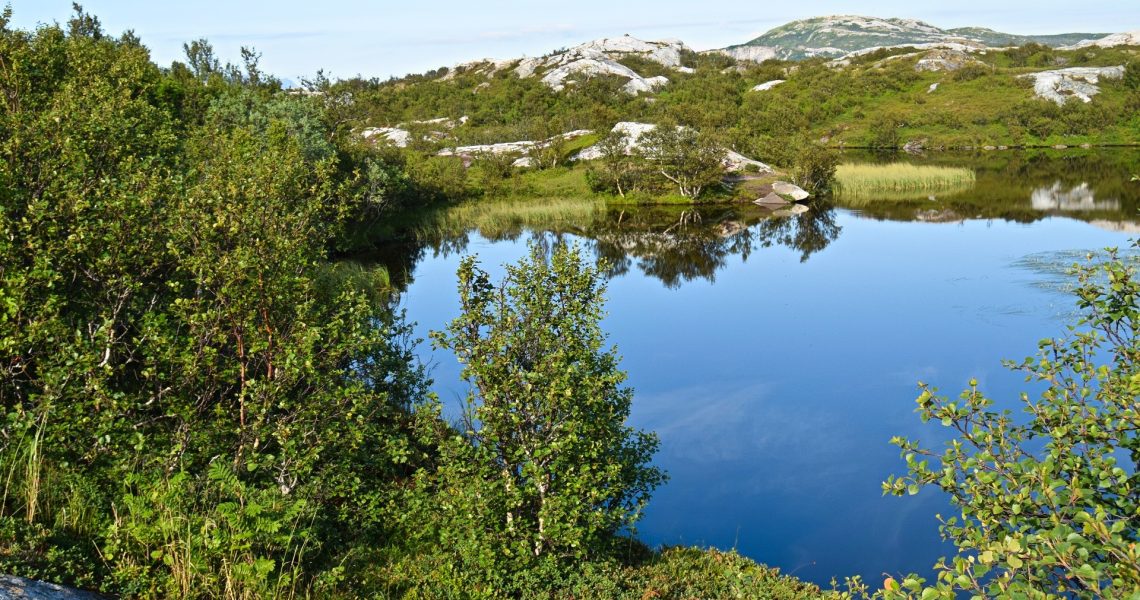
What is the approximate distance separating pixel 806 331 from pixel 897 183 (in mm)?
54383

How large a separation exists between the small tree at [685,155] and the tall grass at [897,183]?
47.0 feet

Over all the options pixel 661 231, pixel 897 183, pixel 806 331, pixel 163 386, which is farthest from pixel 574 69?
pixel 163 386

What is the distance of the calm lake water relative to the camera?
19.4 metres

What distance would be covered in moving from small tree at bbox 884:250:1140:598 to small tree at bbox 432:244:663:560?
601 cm

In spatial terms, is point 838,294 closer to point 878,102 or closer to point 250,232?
point 250,232

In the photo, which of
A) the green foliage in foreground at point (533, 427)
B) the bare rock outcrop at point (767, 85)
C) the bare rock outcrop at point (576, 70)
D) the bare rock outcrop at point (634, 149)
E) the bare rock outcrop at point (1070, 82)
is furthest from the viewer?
the bare rock outcrop at point (767, 85)

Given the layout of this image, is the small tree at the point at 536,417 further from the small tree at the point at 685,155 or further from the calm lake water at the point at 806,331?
the small tree at the point at 685,155

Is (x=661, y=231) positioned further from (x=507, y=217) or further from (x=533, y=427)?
(x=533, y=427)

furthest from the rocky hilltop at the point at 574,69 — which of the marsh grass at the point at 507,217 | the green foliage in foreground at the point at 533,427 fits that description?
the green foliage in foreground at the point at 533,427

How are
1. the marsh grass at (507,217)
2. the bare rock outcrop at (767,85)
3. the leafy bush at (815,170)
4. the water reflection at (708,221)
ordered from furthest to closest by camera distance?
the bare rock outcrop at (767,85) < the leafy bush at (815,170) < the marsh grass at (507,217) < the water reflection at (708,221)

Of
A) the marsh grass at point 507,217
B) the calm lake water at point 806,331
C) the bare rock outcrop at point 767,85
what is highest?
→ the bare rock outcrop at point 767,85

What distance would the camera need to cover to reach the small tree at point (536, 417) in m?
12.6

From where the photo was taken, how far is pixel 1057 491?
662 cm

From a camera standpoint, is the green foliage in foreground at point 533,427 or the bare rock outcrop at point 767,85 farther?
the bare rock outcrop at point 767,85
